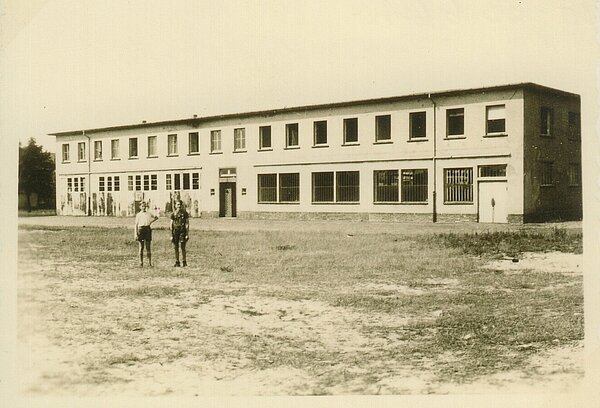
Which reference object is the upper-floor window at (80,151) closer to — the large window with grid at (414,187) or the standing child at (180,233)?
the standing child at (180,233)

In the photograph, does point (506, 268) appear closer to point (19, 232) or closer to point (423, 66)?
point (423, 66)

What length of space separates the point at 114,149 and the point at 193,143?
2.15 metres

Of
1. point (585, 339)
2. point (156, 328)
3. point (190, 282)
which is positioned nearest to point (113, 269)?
point (190, 282)

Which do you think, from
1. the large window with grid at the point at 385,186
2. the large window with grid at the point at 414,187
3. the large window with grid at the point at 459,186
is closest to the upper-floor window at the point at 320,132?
the large window with grid at the point at 385,186

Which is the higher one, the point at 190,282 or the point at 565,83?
the point at 565,83

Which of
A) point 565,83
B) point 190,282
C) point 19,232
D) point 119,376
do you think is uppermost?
point 565,83

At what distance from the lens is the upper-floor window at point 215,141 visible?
812 centimetres

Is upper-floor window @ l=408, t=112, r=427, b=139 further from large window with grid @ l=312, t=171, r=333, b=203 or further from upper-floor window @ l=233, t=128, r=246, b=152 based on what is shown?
upper-floor window @ l=233, t=128, r=246, b=152

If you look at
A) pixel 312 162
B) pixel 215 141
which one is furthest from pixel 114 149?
pixel 312 162

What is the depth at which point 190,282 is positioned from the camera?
548 cm

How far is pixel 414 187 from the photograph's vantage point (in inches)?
314

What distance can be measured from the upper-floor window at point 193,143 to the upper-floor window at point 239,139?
0.82 meters

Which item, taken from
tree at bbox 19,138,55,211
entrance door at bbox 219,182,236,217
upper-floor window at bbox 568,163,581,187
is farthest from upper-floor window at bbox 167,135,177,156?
upper-floor window at bbox 568,163,581,187

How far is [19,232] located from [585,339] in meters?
4.70
